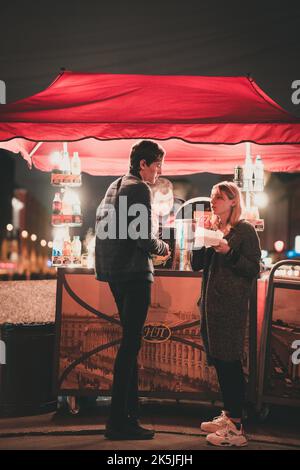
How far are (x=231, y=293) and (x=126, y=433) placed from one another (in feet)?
4.45

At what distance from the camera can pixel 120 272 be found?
14.8 feet

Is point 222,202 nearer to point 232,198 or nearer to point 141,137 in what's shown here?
point 232,198

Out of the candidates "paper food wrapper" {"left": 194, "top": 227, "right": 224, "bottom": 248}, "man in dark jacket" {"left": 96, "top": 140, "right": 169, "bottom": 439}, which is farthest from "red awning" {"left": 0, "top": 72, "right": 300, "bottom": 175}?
"paper food wrapper" {"left": 194, "top": 227, "right": 224, "bottom": 248}

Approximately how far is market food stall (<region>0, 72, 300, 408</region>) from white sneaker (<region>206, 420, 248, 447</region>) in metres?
0.81

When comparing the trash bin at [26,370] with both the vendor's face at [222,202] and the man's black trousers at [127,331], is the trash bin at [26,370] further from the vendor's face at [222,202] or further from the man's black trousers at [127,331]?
the vendor's face at [222,202]

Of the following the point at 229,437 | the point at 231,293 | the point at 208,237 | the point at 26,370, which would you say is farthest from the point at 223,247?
the point at 26,370

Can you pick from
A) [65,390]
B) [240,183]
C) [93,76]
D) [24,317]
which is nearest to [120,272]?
[65,390]

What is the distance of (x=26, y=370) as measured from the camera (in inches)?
222

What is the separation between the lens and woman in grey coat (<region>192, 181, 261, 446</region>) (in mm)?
4434

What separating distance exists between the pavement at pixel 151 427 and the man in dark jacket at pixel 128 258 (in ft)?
0.75

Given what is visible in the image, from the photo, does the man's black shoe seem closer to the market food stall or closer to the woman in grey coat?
the woman in grey coat

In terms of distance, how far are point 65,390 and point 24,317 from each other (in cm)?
1143

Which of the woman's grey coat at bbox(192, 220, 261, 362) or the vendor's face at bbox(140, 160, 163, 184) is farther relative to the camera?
the vendor's face at bbox(140, 160, 163, 184)
